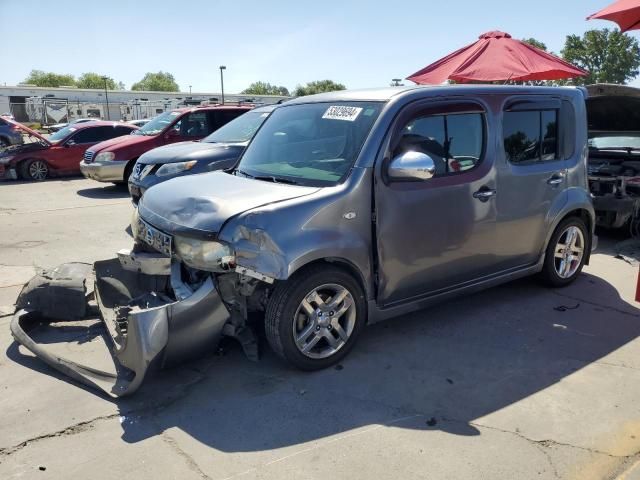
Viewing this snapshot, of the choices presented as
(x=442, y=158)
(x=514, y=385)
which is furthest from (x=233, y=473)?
(x=442, y=158)

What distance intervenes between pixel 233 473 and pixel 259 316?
1.39 m

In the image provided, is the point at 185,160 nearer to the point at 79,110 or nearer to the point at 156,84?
the point at 79,110

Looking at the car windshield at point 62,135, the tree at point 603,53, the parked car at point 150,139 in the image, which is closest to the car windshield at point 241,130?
the parked car at point 150,139

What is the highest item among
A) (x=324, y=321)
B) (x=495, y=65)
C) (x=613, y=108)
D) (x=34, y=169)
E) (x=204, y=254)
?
(x=495, y=65)

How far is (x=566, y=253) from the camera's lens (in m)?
5.26

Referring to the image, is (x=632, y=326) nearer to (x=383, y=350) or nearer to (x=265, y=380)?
(x=383, y=350)

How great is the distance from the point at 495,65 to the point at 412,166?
20.2ft

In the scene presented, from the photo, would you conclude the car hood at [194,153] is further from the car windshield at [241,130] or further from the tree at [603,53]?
the tree at [603,53]

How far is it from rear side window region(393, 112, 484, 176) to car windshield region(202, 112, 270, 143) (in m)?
4.62

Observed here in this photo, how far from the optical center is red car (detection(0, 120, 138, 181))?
44.5 feet

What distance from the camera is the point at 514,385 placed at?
3535 millimetres

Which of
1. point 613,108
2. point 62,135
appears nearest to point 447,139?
point 613,108

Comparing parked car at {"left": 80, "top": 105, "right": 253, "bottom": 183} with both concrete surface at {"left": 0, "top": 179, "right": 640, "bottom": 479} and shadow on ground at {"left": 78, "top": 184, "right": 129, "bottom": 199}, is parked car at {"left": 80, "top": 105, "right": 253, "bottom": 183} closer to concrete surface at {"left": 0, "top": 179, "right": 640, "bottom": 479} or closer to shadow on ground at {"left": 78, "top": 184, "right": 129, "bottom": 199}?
shadow on ground at {"left": 78, "top": 184, "right": 129, "bottom": 199}

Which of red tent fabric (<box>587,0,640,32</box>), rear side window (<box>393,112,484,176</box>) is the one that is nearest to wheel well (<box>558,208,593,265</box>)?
rear side window (<box>393,112,484,176</box>)
